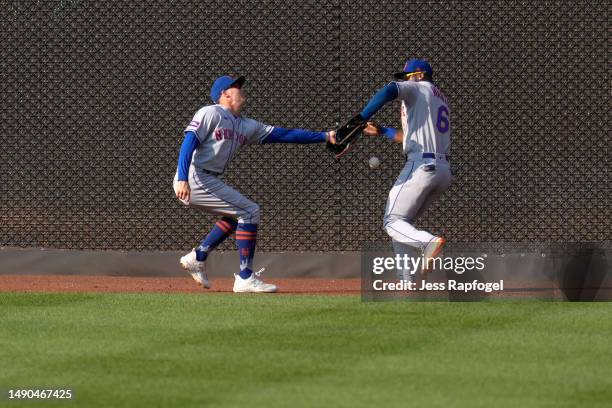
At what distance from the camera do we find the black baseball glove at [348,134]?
8711 millimetres

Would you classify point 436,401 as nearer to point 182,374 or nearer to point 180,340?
point 182,374

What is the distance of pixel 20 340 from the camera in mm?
6285

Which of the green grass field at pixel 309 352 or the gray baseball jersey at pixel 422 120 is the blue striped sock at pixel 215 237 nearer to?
the green grass field at pixel 309 352

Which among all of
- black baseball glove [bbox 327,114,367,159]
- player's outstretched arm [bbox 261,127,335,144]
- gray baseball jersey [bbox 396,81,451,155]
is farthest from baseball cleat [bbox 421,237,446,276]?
player's outstretched arm [bbox 261,127,335,144]

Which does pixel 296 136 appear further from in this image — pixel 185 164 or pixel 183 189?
pixel 183 189

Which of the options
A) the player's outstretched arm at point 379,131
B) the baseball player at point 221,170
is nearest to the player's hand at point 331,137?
the baseball player at point 221,170

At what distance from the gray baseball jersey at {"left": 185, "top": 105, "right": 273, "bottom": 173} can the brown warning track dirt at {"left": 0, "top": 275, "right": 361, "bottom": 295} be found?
3.49 ft

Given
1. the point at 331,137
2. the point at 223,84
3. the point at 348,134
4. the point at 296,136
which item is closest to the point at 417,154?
the point at 348,134

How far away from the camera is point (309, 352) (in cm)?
575

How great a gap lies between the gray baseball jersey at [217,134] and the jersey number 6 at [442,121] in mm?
1549

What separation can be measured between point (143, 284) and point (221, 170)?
1463 mm

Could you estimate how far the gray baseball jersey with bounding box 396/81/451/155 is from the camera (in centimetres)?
870

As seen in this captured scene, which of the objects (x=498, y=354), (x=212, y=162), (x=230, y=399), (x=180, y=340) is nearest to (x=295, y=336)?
(x=180, y=340)

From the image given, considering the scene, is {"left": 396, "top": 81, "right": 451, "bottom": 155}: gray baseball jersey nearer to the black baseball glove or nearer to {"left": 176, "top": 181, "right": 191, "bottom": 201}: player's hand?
the black baseball glove
